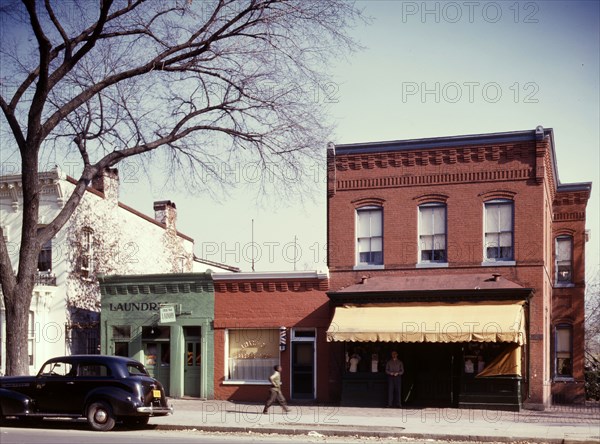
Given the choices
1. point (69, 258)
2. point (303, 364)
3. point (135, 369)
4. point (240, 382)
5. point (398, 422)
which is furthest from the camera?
point (69, 258)

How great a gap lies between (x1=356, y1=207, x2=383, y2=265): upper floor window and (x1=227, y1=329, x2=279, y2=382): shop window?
400 cm

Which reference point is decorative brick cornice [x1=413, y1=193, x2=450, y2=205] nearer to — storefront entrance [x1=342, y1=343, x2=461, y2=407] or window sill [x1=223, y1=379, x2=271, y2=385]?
storefront entrance [x1=342, y1=343, x2=461, y2=407]

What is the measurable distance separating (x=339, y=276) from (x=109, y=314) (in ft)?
28.7

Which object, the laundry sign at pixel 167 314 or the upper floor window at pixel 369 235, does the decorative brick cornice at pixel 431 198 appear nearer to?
the upper floor window at pixel 369 235

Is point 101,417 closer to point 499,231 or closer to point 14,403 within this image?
point 14,403

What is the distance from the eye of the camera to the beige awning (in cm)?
2511

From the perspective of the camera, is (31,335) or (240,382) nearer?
(240,382)

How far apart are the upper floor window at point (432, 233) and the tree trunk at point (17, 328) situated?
40.8 feet

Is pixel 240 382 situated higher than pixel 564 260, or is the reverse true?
pixel 564 260

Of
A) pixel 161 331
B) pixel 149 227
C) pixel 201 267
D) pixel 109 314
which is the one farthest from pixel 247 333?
pixel 201 267

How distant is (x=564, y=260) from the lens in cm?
3512

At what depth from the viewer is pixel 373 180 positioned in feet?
94.3

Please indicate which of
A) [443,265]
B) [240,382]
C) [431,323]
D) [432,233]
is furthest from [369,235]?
[240,382]

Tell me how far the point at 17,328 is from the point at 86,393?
454 centimetres
